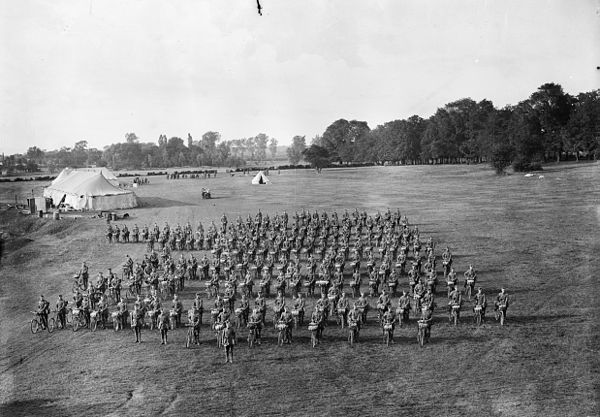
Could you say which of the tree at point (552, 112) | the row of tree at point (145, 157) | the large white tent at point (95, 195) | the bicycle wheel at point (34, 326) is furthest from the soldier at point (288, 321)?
the row of tree at point (145, 157)

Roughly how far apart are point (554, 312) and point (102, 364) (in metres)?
14.8

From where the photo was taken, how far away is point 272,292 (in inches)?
899

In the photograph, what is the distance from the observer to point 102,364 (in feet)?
51.9

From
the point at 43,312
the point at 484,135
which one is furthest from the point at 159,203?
the point at 484,135

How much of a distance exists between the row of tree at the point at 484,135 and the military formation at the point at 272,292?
4995 centimetres

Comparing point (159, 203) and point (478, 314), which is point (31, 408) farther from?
point (159, 203)

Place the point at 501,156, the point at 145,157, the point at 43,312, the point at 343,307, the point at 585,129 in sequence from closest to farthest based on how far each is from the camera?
1. the point at 343,307
2. the point at 43,312
3. the point at 501,156
4. the point at 585,129
5. the point at 145,157

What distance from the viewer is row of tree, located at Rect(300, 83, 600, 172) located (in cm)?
7494

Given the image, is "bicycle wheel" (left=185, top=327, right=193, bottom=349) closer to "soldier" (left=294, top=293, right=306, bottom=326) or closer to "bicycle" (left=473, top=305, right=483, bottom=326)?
"soldier" (left=294, top=293, right=306, bottom=326)

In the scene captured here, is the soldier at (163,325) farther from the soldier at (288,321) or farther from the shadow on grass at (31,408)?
the shadow on grass at (31,408)

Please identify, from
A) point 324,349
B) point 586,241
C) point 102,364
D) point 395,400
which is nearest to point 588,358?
point 395,400

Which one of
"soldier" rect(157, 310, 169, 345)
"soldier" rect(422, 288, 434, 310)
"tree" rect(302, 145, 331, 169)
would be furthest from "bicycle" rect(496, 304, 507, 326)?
"tree" rect(302, 145, 331, 169)

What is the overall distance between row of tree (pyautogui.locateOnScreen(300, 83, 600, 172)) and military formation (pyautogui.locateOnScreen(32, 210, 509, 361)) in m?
50.0

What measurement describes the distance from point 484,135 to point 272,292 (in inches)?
2900
